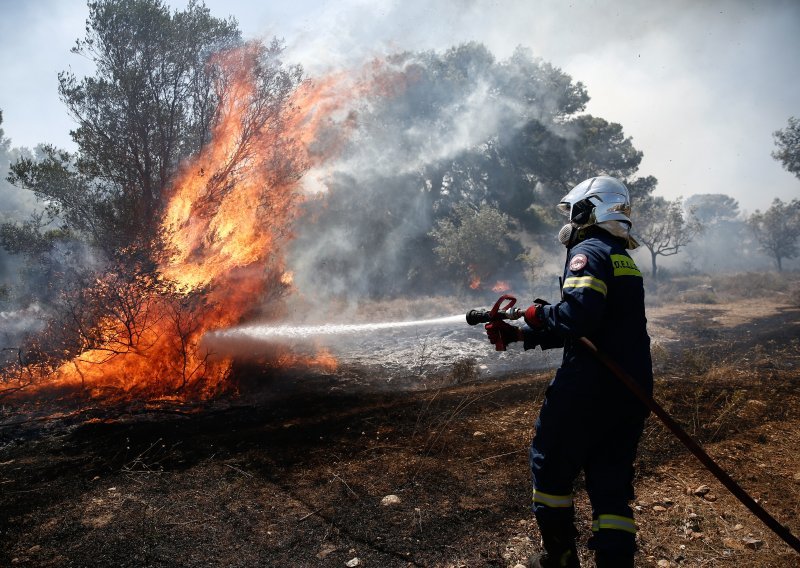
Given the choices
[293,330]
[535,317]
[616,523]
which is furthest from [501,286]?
[616,523]

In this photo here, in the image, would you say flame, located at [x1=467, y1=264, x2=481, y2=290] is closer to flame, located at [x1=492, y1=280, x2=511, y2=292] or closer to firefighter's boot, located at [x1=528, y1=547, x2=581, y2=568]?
flame, located at [x1=492, y1=280, x2=511, y2=292]

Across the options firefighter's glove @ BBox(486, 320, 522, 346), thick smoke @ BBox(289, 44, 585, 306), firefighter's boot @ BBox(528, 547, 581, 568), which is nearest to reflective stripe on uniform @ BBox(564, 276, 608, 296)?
firefighter's glove @ BBox(486, 320, 522, 346)

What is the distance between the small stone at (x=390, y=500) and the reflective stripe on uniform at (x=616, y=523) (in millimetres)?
1773

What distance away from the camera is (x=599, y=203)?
121 inches

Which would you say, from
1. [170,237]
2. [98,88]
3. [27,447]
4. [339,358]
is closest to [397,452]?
[27,447]

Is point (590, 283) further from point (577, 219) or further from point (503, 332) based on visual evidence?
point (503, 332)

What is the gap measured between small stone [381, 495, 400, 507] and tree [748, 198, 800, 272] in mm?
51843

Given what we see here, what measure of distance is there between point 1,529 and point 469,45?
106 feet

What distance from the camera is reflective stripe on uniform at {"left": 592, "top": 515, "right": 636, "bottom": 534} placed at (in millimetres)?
2559

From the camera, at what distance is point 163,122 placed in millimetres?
12102

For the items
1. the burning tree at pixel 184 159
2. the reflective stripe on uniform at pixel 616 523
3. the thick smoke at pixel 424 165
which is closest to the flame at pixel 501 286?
the thick smoke at pixel 424 165

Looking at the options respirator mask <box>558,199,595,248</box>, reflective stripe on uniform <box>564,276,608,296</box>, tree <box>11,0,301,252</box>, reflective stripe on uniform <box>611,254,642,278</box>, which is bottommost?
reflective stripe on uniform <box>564,276,608,296</box>

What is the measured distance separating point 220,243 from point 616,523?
960 cm

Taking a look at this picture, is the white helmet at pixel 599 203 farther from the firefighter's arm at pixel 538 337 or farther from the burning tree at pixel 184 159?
the burning tree at pixel 184 159
